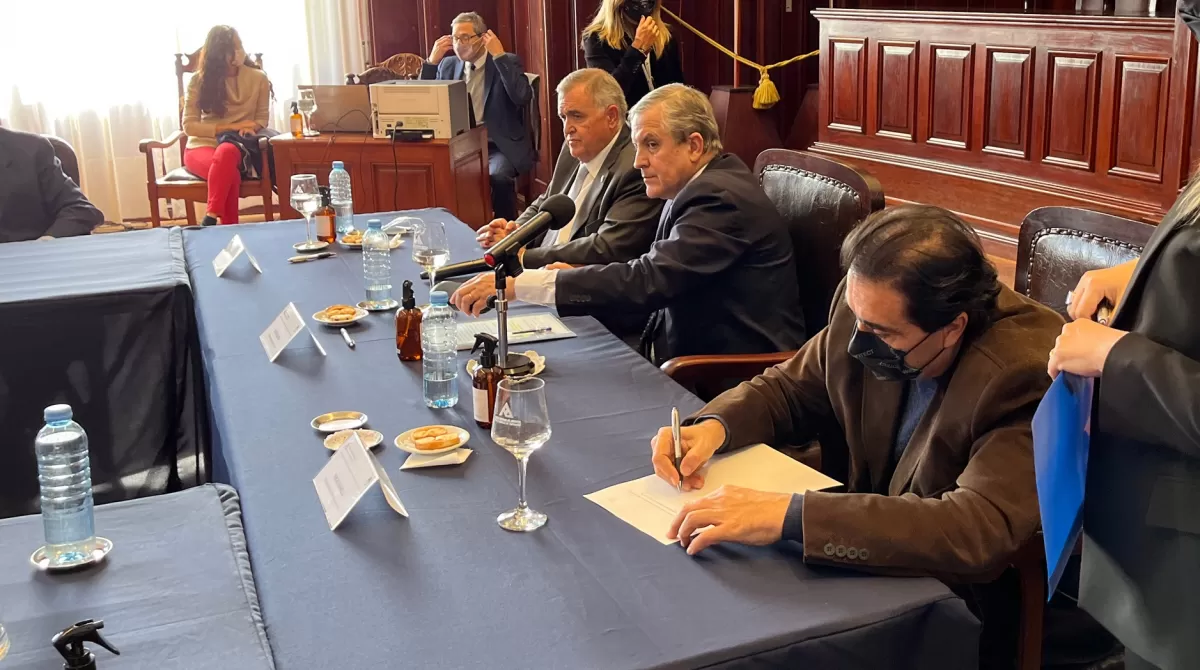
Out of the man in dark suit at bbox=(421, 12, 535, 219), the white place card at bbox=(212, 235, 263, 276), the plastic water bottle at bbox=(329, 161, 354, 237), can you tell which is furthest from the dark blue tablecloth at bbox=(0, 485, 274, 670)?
the man in dark suit at bbox=(421, 12, 535, 219)

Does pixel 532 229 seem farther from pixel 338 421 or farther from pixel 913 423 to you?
pixel 913 423

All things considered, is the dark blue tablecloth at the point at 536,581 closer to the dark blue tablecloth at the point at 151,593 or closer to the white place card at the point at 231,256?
the dark blue tablecloth at the point at 151,593

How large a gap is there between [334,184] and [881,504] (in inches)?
103

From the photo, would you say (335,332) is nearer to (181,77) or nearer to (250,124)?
(250,124)

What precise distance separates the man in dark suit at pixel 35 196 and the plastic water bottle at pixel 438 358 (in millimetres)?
2489

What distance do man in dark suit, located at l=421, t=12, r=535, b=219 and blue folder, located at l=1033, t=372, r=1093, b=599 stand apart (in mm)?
4642

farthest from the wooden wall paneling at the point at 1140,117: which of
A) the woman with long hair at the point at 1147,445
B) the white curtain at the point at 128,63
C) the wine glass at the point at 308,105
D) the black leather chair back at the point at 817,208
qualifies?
the white curtain at the point at 128,63

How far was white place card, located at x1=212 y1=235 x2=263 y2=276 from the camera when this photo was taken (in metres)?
2.96

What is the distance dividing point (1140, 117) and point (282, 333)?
322 cm

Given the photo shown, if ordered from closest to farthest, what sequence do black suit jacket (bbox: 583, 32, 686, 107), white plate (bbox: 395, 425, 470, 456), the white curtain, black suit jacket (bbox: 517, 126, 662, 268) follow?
1. white plate (bbox: 395, 425, 470, 456)
2. black suit jacket (bbox: 517, 126, 662, 268)
3. black suit jacket (bbox: 583, 32, 686, 107)
4. the white curtain

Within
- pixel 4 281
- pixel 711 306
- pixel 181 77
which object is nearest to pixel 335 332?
pixel 711 306

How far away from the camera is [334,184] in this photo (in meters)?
3.57

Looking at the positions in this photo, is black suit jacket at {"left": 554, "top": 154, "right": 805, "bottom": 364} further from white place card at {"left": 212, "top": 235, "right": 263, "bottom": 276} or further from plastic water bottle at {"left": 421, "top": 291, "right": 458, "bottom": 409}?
white place card at {"left": 212, "top": 235, "right": 263, "bottom": 276}

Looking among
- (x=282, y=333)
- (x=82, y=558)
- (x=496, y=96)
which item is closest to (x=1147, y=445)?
(x=82, y=558)
